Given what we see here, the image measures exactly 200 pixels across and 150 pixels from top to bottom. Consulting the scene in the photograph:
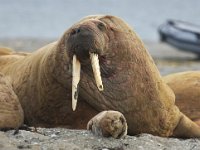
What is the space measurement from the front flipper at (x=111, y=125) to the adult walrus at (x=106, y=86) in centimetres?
48

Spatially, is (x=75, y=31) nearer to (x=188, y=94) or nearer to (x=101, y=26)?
(x=101, y=26)

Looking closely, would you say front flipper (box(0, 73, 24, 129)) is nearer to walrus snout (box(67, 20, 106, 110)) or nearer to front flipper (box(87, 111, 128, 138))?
walrus snout (box(67, 20, 106, 110))

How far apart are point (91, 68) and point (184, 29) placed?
48.6ft

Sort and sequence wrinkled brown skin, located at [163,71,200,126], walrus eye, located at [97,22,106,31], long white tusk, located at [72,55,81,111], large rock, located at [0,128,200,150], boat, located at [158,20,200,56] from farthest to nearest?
1. boat, located at [158,20,200,56]
2. wrinkled brown skin, located at [163,71,200,126]
3. walrus eye, located at [97,22,106,31]
4. long white tusk, located at [72,55,81,111]
5. large rock, located at [0,128,200,150]

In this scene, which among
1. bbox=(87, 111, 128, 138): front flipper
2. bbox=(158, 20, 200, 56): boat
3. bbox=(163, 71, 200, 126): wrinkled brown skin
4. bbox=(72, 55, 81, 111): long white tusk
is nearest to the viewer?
bbox=(87, 111, 128, 138): front flipper

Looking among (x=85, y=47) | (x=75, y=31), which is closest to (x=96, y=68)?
(x=85, y=47)

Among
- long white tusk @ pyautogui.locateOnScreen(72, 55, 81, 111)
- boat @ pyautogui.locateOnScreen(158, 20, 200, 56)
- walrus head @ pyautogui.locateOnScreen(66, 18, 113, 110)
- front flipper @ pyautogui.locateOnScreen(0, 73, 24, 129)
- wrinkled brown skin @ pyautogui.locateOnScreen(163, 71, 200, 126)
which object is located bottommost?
boat @ pyautogui.locateOnScreen(158, 20, 200, 56)

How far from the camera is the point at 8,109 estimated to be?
561 centimetres

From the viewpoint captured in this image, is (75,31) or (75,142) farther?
(75,31)

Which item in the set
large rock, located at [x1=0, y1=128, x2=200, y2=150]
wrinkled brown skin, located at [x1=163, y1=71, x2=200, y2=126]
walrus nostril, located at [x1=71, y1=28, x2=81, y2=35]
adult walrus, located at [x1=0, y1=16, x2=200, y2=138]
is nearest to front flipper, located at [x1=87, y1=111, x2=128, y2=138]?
large rock, located at [x1=0, y1=128, x2=200, y2=150]

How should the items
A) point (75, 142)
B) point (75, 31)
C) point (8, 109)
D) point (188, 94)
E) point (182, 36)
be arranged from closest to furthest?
point (75, 142) → point (75, 31) → point (8, 109) → point (188, 94) → point (182, 36)

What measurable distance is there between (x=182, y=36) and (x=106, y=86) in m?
14.5

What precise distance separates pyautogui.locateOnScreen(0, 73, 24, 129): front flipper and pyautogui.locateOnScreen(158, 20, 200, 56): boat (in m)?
14.0

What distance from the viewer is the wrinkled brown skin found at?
6.71 m
